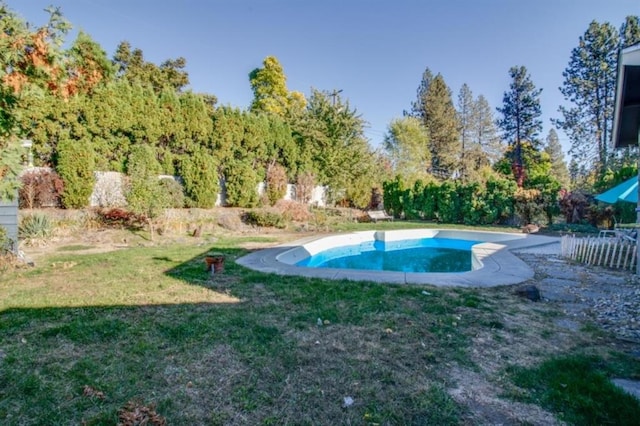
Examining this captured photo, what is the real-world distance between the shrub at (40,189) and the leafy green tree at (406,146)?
2587 centimetres

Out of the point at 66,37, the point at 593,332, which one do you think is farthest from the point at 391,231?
the point at 66,37

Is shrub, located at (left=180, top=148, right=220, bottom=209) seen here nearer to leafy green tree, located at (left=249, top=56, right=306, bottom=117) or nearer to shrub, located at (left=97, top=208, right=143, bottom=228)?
shrub, located at (left=97, top=208, right=143, bottom=228)

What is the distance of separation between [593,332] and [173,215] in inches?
485

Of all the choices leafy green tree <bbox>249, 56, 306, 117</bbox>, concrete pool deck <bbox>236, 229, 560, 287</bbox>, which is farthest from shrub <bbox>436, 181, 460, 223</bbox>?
leafy green tree <bbox>249, 56, 306, 117</bbox>

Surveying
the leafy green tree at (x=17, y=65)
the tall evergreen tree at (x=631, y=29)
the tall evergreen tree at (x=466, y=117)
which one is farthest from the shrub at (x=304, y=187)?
the tall evergreen tree at (x=466, y=117)

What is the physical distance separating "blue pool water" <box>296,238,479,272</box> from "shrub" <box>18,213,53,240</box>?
7037mm

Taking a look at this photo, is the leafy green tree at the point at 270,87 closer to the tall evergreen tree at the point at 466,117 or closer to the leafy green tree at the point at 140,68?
the leafy green tree at the point at 140,68

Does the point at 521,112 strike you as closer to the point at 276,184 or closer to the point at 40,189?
the point at 276,184

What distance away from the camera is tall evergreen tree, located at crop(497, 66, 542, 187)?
29281 mm

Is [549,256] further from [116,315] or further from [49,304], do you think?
[49,304]

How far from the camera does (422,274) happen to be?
6.55 metres

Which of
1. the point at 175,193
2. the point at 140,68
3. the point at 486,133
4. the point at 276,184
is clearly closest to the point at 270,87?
the point at 140,68

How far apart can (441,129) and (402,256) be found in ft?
94.3

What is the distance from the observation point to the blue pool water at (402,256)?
33.8 ft
